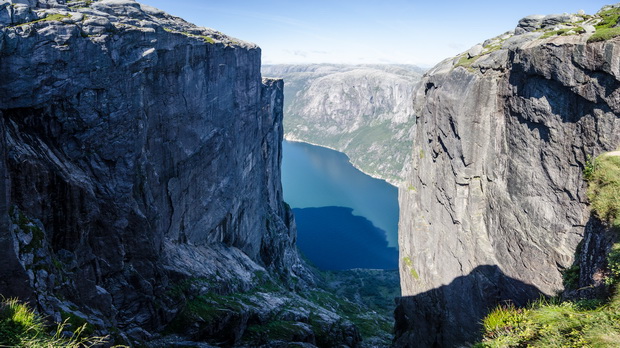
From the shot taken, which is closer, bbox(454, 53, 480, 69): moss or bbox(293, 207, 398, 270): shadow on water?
bbox(454, 53, 480, 69): moss

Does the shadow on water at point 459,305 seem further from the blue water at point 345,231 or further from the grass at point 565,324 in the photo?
the blue water at point 345,231

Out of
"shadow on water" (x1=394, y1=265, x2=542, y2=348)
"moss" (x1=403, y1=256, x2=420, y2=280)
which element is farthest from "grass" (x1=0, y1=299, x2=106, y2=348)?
"moss" (x1=403, y1=256, x2=420, y2=280)

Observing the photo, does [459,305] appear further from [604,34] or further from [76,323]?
[76,323]

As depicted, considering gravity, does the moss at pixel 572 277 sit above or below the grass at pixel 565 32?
below

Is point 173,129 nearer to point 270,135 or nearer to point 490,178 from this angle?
point 490,178

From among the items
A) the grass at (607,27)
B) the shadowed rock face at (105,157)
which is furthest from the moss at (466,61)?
the shadowed rock face at (105,157)

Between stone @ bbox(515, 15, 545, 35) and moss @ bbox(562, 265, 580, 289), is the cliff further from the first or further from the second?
stone @ bbox(515, 15, 545, 35)

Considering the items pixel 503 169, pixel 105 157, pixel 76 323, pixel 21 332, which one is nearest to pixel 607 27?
pixel 503 169
